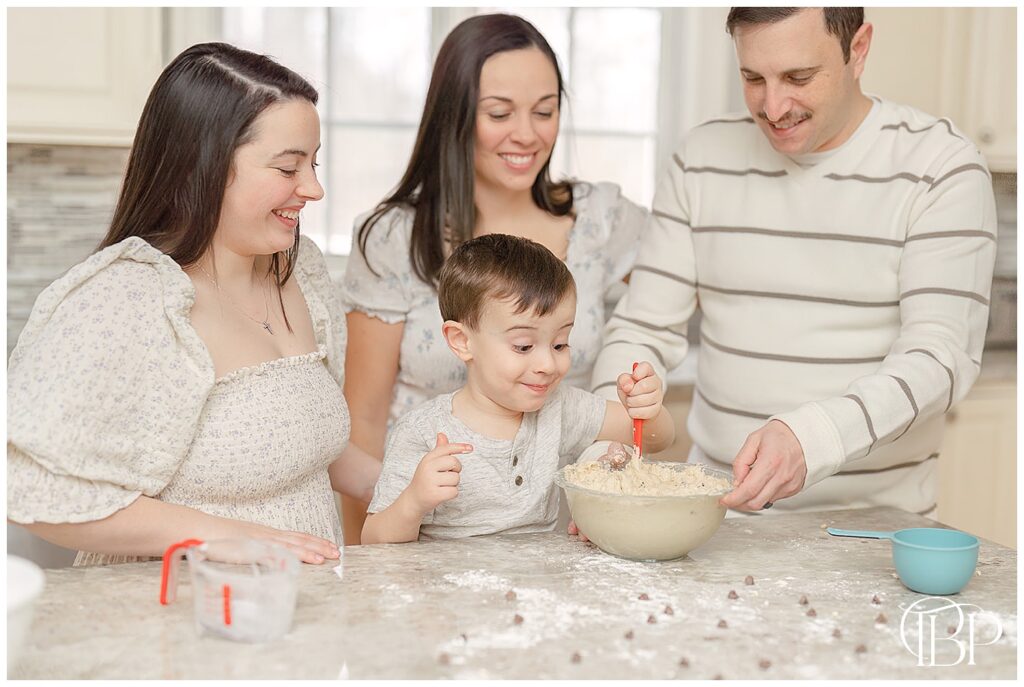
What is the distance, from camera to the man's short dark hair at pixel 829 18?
183 cm

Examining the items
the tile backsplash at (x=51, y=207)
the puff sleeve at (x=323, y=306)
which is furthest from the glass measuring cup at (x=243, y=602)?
the tile backsplash at (x=51, y=207)

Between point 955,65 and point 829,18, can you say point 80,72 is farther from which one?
point 955,65

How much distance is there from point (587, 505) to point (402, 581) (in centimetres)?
29

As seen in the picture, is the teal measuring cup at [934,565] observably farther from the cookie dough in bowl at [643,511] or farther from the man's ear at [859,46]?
the man's ear at [859,46]

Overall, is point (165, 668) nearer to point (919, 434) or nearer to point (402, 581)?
point (402, 581)

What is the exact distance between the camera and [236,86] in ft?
5.32

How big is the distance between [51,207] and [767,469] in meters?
2.22

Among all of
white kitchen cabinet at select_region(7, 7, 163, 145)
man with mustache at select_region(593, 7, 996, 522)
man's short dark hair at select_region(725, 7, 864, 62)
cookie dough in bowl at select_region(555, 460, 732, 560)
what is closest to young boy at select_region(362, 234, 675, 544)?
cookie dough in bowl at select_region(555, 460, 732, 560)

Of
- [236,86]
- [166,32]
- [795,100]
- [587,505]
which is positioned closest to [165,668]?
[587,505]

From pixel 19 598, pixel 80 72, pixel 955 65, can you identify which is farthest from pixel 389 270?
pixel 955 65

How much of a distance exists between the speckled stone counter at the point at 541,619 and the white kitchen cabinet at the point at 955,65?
1938mm

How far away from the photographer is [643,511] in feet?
4.87

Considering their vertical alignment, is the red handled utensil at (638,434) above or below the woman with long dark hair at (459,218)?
below

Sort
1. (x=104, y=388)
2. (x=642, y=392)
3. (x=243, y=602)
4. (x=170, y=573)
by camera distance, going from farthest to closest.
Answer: (x=642, y=392), (x=104, y=388), (x=170, y=573), (x=243, y=602)
